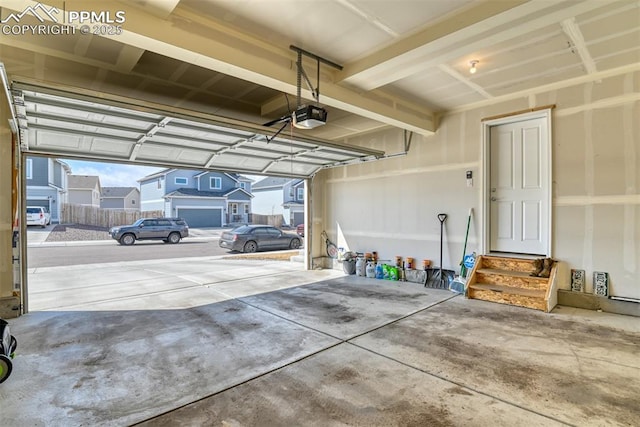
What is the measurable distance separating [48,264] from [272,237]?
6709 millimetres

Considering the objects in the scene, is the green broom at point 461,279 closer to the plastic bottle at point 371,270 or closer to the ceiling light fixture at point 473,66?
the plastic bottle at point 371,270

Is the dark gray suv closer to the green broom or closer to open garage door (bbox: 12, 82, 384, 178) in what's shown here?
open garage door (bbox: 12, 82, 384, 178)

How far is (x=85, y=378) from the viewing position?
2.40 meters

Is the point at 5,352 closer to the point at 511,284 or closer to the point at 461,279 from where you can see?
the point at 461,279

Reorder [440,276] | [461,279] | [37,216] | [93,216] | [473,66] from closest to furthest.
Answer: [473,66], [461,279], [440,276], [37,216], [93,216]

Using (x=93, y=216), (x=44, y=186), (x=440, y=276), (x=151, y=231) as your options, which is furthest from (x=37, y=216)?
(x=440, y=276)

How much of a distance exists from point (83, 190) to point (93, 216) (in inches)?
358

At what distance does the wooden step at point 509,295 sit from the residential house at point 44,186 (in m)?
21.2

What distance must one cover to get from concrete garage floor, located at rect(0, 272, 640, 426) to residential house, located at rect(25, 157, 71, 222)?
17.8 meters

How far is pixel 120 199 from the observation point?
29.2m

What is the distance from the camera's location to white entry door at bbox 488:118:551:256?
4.59 m

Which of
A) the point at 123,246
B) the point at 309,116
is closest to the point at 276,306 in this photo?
the point at 309,116

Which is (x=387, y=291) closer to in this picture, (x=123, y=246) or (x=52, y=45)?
(x=52, y=45)

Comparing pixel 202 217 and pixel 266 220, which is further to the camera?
pixel 266 220
